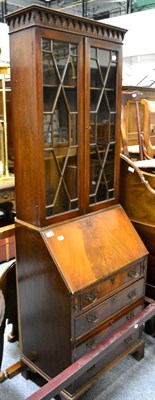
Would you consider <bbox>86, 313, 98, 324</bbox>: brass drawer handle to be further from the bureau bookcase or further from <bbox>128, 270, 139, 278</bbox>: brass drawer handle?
<bbox>128, 270, 139, 278</bbox>: brass drawer handle

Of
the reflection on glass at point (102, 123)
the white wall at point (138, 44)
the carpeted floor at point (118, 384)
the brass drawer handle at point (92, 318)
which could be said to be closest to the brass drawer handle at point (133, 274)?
the brass drawer handle at point (92, 318)

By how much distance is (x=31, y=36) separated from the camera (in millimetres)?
1416

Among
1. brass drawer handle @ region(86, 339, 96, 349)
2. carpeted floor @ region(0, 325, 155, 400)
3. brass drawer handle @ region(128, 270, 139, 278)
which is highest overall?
brass drawer handle @ region(128, 270, 139, 278)

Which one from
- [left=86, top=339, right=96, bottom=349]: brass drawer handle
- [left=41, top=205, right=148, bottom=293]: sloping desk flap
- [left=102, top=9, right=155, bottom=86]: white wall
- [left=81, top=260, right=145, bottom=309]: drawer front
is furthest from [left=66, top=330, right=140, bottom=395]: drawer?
[left=102, top=9, right=155, bottom=86]: white wall

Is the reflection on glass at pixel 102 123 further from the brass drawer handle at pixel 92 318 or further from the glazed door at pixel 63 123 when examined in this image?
the brass drawer handle at pixel 92 318

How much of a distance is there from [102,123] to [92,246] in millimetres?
685

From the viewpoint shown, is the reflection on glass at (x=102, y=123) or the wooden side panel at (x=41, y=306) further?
the reflection on glass at (x=102, y=123)

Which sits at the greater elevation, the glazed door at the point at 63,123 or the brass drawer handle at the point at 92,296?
the glazed door at the point at 63,123

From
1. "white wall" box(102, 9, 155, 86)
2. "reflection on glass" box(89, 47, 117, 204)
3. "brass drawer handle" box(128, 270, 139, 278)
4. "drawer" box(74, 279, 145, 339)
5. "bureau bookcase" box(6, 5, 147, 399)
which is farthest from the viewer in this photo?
"white wall" box(102, 9, 155, 86)

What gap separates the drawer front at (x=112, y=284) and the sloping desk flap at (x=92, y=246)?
51mm

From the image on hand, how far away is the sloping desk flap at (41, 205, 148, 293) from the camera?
63.2 inches

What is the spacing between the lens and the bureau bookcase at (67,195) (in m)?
1.52

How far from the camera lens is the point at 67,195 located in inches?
70.2

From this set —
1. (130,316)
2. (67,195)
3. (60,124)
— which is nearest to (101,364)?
(130,316)
